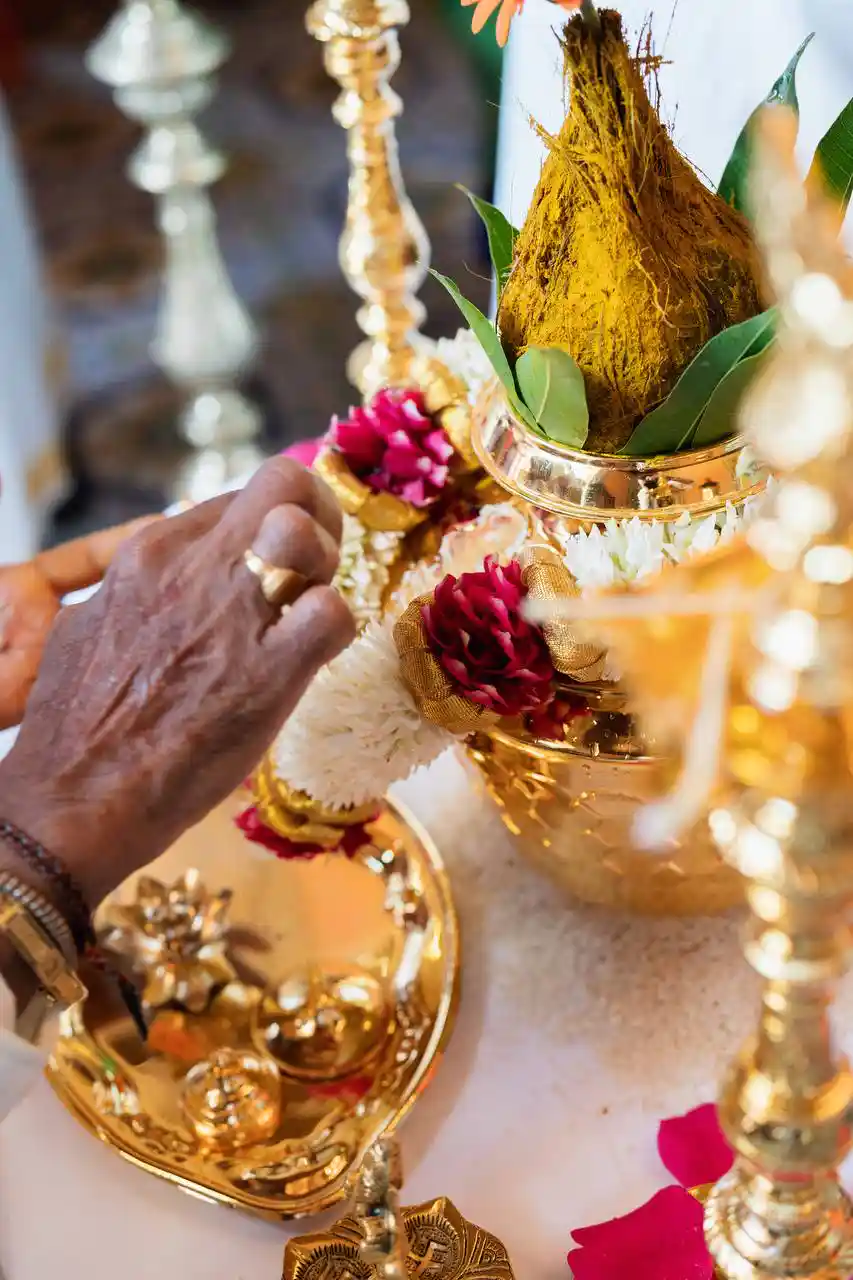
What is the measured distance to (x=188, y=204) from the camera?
1468 mm

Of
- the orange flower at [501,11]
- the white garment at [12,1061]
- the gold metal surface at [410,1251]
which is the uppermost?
the orange flower at [501,11]

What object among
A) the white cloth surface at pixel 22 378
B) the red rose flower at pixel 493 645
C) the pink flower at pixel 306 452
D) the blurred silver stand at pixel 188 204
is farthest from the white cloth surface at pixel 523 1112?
the white cloth surface at pixel 22 378

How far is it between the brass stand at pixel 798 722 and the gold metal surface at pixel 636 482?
0.22 metres

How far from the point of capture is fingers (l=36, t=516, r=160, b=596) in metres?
0.73

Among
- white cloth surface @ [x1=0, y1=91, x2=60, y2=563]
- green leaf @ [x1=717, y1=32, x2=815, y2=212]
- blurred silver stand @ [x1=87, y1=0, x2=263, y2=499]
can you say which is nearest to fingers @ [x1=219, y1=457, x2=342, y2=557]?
green leaf @ [x1=717, y1=32, x2=815, y2=212]

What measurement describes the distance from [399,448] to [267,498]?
0.45 ft

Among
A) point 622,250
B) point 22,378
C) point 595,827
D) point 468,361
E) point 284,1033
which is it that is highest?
point 622,250

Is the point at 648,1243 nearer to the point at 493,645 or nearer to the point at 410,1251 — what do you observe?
the point at 410,1251

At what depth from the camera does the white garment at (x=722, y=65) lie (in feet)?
2.39

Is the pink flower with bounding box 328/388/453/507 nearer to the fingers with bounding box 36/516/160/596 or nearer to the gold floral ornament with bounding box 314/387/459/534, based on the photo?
the gold floral ornament with bounding box 314/387/459/534

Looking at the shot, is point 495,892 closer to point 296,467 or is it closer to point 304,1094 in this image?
point 304,1094

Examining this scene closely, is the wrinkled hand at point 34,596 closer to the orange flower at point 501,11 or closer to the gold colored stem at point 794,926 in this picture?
the orange flower at point 501,11

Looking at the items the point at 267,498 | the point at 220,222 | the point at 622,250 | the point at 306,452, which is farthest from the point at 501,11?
the point at 220,222

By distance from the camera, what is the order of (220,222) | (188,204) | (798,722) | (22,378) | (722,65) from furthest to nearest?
(220,222) → (22,378) → (188,204) → (722,65) → (798,722)
